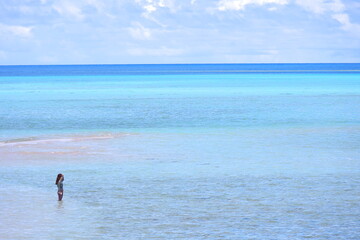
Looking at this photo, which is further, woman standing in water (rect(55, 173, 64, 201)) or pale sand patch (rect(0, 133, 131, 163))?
pale sand patch (rect(0, 133, 131, 163))

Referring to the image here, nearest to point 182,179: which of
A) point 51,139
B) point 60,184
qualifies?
point 60,184

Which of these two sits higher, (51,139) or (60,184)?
(60,184)

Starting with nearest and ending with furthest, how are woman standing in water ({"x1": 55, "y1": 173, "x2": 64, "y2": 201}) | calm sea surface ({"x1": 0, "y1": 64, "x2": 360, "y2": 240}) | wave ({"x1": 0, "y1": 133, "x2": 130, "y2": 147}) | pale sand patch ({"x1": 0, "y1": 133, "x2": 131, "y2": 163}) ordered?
calm sea surface ({"x1": 0, "y1": 64, "x2": 360, "y2": 240}) < woman standing in water ({"x1": 55, "y1": 173, "x2": 64, "y2": 201}) < pale sand patch ({"x1": 0, "y1": 133, "x2": 131, "y2": 163}) < wave ({"x1": 0, "y1": 133, "x2": 130, "y2": 147})

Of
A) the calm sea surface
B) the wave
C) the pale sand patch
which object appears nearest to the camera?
the calm sea surface

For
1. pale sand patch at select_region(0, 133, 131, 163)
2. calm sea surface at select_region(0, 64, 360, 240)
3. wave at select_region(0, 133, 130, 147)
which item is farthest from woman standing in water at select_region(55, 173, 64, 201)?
wave at select_region(0, 133, 130, 147)

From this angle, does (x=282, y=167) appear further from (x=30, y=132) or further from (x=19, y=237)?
(x=30, y=132)

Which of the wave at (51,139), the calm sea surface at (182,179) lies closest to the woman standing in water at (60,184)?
the calm sea surface at (182,179)

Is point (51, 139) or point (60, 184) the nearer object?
point (60, 184)

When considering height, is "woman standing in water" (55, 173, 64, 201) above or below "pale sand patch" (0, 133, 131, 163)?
above

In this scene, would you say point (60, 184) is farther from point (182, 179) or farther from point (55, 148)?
point (55, 148)

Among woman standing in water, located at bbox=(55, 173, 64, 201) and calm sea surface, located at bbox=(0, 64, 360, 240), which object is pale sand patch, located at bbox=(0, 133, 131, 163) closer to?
calm sea surface, located at bbox=(0, 64, 360, 240)

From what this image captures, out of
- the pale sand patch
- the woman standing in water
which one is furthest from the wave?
the woman standing in water

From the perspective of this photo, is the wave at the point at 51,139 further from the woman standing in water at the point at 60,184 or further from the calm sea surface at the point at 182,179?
the woman standing in water at the point at 60,184

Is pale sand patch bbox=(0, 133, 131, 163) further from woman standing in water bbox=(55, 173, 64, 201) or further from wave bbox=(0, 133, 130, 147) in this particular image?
woman standing in water bbox=(55, 173, 64, 201)
